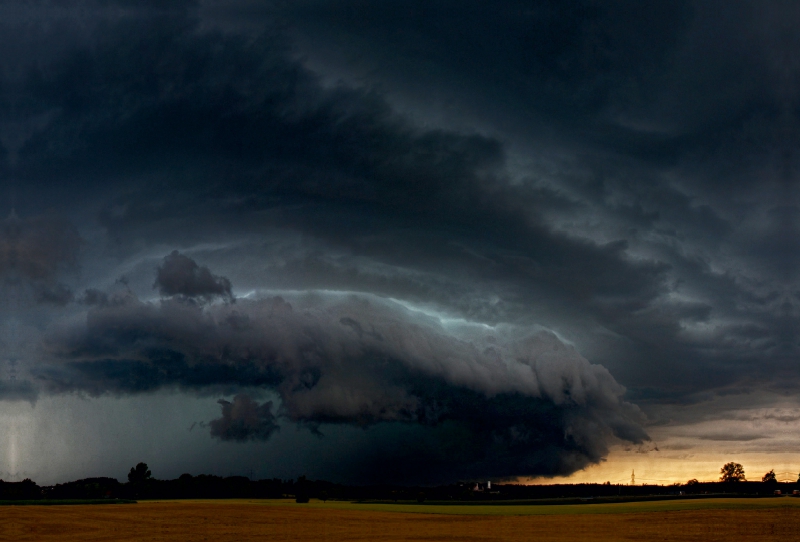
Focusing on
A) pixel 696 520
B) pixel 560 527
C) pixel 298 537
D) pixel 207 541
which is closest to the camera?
pixel 207 541

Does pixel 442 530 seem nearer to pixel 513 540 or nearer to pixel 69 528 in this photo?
pixel 513 540

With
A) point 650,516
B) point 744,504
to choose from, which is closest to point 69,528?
point 650,516

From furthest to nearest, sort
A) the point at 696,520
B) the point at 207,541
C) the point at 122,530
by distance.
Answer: the point at 696,520 < the point at 122,530 < the point at 207,541

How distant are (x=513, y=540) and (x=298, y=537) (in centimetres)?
2282

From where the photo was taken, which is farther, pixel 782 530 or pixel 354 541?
pixel 782 530

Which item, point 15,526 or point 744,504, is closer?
point 15,526

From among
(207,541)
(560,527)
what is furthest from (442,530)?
(207,541)

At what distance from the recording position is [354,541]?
6781cm

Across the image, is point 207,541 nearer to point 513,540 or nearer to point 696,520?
point 513,540

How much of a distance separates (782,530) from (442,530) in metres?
41.2

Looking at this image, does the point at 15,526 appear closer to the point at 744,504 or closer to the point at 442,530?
the point at 442,530

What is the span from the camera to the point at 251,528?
3329 inches

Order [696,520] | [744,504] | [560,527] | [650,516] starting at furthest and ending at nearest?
1. [744,504]
2. [650,516]
3. [696,520]
4. [560,527]

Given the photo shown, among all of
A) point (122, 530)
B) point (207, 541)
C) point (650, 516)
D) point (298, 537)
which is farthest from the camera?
point (650, 516)
